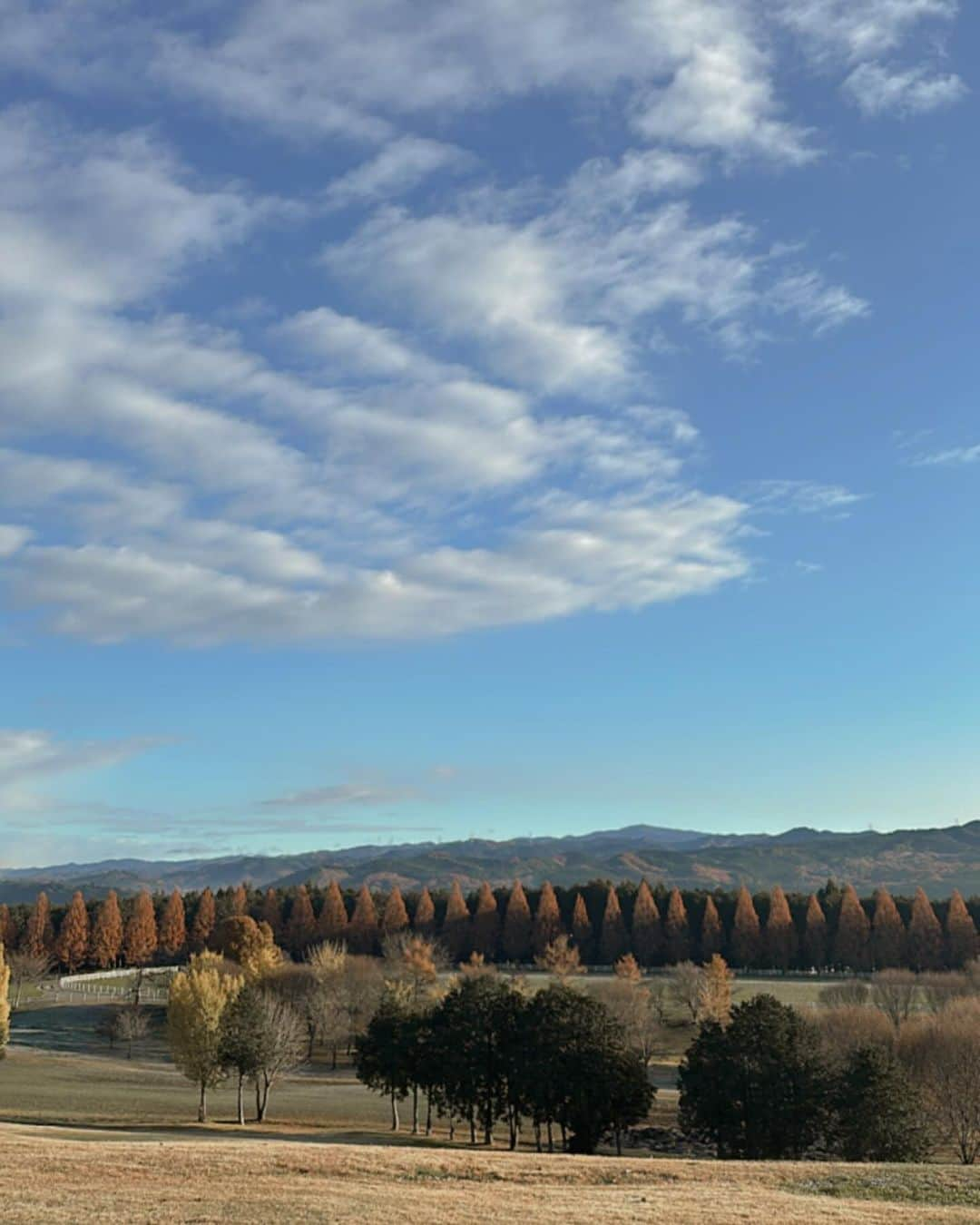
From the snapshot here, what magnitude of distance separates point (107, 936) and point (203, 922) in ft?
41.0

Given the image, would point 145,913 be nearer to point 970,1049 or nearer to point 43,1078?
point 43,1078

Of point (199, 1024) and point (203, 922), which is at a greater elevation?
point (199, 1024)

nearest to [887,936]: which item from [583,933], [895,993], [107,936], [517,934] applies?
[583,933]

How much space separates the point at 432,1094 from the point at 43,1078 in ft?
102

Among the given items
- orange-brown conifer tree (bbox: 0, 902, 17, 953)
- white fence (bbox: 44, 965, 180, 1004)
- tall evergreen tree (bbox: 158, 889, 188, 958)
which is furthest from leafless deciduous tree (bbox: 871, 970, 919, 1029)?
orange-brown conifer tree (bbox: 0, 902, 17, 953)

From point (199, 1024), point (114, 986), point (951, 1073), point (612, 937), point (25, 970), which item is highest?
point (199, 1024)

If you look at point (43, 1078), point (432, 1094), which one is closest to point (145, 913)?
point (43, 1078)

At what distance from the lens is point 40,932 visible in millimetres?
137125

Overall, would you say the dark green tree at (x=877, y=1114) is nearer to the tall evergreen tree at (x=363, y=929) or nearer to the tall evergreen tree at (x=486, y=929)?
the tall evergreen tree at (x=486, y=929)

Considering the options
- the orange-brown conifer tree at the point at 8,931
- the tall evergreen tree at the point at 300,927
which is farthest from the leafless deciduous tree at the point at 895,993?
the orange-brown conifer tree at the point at 8,931

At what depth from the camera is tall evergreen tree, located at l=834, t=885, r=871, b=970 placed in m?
127

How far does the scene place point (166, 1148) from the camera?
3672 centimetres

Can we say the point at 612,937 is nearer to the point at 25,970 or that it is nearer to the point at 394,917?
the point at 394,917

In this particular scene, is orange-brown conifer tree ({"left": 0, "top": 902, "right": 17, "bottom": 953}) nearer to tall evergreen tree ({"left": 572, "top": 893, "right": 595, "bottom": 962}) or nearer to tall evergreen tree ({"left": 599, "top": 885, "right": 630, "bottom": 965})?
tall evergreen tree ({"left": 572, "top": 893, "right": 595, "bottom": 962})
